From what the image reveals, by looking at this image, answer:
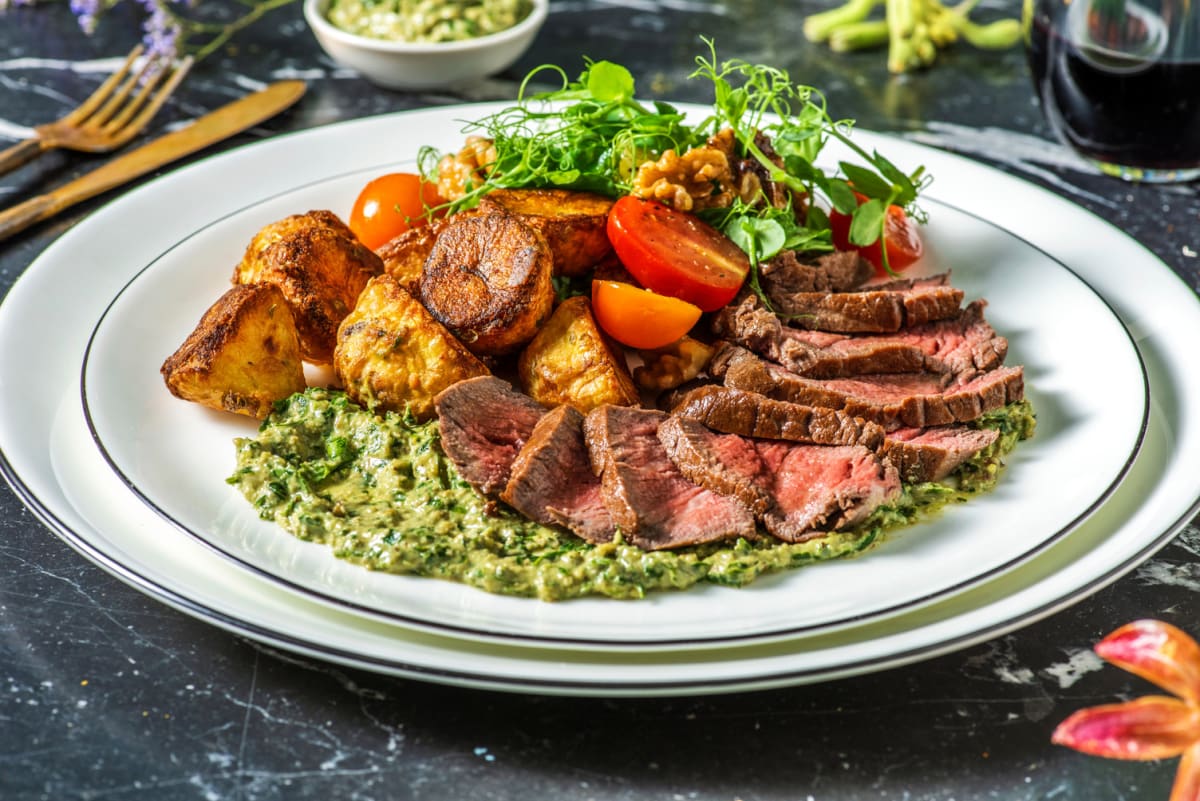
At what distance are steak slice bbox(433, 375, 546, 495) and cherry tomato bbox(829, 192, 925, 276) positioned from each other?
1.35 meters

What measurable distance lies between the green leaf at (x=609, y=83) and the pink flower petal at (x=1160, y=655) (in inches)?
91.0

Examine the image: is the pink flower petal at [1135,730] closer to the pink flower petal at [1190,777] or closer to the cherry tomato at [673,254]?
the pink flower petal at [1190,777]

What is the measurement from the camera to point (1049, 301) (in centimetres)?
365

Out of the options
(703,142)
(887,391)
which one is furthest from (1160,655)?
(703,142)

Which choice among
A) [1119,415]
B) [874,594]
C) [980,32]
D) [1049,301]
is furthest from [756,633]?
[980,32]

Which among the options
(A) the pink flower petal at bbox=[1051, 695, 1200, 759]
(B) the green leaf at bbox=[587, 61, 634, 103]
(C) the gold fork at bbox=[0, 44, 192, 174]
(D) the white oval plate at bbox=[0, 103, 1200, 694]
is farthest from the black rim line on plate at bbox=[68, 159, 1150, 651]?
(C) the gold fork at bbox=[0, 44, 192, 174]

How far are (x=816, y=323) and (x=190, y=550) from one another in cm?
182

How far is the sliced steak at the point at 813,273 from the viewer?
11.6 ft

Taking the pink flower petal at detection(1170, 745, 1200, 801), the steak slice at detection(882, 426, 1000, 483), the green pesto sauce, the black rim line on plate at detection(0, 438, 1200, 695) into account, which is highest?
the pink flower petal at detection(1170, 745, 1200, 801)

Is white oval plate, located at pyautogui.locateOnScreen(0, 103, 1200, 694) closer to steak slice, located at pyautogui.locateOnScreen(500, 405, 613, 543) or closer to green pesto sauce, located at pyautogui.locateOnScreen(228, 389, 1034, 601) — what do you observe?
green pesto sauce, located at pyautogui.locateOnScreen(228, 389, 1034, 601)

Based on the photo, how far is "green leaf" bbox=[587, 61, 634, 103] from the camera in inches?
148

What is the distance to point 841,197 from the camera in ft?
12.3

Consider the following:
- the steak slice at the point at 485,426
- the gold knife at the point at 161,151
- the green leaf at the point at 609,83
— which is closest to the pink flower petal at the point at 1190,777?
the steak slice at the point at 485,426

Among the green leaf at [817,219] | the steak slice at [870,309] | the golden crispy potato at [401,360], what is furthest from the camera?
the green leaf at [817,219]
